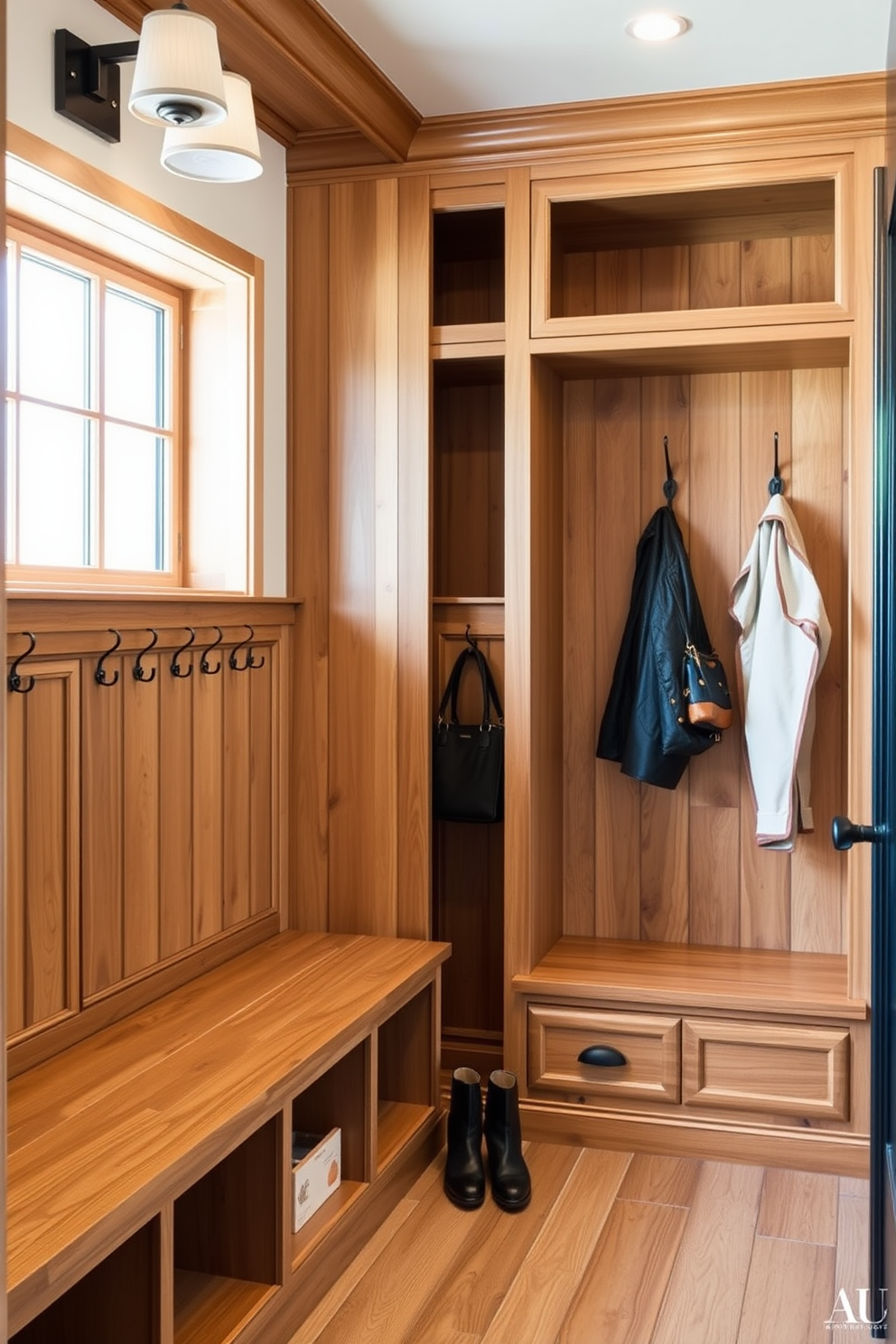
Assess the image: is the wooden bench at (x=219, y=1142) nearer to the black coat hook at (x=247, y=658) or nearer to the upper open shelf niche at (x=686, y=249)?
the black coat hook at (x=247, y=658)

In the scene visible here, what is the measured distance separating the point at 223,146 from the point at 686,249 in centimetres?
161

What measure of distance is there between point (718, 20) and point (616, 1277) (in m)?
2.50

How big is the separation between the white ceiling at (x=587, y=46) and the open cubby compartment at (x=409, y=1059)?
209 centimetres

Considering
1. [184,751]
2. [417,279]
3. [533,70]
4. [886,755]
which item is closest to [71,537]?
[184,751]

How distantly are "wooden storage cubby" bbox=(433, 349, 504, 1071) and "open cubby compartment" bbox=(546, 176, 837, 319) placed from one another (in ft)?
1.24

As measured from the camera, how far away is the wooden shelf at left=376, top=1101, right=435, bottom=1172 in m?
2.71

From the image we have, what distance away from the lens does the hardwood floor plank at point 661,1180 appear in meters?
2.78

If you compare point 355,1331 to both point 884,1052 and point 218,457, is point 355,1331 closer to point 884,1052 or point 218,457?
point 884,1052

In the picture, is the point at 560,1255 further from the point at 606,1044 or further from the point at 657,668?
the point at 657,668

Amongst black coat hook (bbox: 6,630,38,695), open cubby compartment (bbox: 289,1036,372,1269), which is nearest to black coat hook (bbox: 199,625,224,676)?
black coat hook (bbox: 6,630,38,695)

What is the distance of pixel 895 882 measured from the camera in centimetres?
151

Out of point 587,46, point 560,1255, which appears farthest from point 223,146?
point 560,1255

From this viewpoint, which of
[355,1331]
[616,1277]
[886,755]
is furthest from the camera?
[616,1277]

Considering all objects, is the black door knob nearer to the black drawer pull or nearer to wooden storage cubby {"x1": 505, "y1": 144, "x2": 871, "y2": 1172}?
wooden storage cubby {"x1": 505, "y1": 144, "x2": 871, "y2": 1172}
